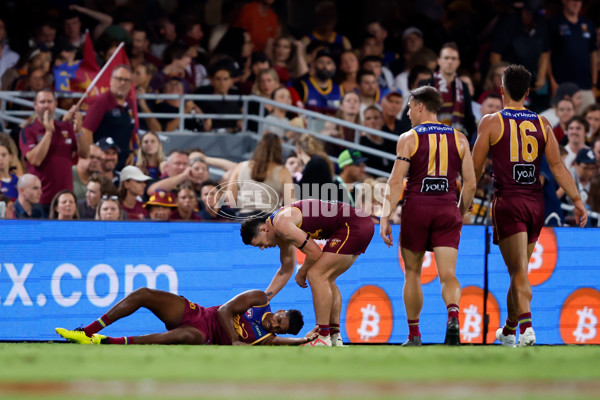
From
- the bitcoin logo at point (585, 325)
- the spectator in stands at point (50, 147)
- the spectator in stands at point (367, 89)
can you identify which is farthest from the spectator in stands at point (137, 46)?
the bitcoin logo at point (585, 325)

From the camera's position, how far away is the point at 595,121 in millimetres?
15719

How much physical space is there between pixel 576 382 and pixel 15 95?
35.1 feet

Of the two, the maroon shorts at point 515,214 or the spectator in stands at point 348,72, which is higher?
the spectator in stands at point 348,72

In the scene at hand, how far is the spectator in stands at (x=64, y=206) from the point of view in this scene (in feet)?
37.8

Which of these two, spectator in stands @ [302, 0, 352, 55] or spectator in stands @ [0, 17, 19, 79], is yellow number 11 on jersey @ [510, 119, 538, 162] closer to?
spectator in stands @ [302, 0, 352, 55]

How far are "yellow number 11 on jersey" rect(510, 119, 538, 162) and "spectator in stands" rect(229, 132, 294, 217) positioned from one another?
11.1 feet

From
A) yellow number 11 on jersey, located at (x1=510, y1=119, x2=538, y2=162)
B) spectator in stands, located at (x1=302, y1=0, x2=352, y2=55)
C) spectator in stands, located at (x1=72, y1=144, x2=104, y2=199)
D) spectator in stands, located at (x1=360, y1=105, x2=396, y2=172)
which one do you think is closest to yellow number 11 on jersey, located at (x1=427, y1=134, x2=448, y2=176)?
yellow number 11 on jersey, located at (x1=510, y1=119, x2=538, y2=162)

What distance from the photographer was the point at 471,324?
1110 centimetres

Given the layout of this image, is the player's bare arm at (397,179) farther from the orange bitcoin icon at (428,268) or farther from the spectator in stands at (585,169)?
the spectator in stands at (585,169)

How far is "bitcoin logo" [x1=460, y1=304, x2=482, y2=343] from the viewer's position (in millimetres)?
11078

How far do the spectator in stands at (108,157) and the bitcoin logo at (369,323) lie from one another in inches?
149

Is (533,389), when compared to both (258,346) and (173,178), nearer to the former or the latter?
(258,346)

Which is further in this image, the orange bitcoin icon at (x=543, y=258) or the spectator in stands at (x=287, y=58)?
the spectator in stands at (x=287, y=58)

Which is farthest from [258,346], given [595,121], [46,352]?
[595,121]
